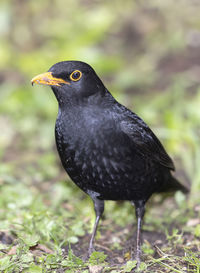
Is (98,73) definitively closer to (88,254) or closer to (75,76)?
(75,76)

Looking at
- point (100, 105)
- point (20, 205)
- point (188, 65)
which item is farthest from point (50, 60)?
point (100, 105)

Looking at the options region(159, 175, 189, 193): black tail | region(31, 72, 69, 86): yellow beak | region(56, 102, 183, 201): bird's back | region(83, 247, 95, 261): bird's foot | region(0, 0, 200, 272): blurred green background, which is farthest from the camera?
region(0, 0, 200, 272): blurred green background

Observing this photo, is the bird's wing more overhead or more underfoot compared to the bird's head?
more underfoot

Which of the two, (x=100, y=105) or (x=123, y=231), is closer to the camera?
(x=100, y=105)

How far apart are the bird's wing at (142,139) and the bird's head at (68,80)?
49 cm

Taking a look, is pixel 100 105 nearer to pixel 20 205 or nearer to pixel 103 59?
pixel 20 205

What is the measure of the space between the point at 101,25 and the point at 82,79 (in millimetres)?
6458

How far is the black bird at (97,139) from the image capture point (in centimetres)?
429

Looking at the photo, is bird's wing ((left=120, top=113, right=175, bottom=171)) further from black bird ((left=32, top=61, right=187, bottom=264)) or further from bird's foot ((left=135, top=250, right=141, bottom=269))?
bird's foot ((left=135, top=250, right=141, bottom=269))

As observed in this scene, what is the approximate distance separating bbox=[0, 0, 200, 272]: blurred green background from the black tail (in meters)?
0.15

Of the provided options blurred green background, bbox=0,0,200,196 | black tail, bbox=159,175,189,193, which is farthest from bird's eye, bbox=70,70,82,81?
blurred green background, bbox=0,0,200,196

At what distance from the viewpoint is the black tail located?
17.7 feet

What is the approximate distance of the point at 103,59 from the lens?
30.2 ft

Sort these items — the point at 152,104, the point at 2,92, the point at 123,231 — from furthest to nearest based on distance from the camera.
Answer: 1. the point at 2,92
2. the point at 152,104
3. the point at 123,231
